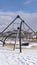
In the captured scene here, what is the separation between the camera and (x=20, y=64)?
7.98 meters

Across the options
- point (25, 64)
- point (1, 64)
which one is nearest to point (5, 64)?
point (1, 64)

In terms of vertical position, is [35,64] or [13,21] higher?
[13,21]

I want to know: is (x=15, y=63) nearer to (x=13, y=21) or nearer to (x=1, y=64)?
(x=1, y=64)

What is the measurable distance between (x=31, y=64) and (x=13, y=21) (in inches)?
633

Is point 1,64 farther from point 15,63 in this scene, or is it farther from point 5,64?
point 15,63

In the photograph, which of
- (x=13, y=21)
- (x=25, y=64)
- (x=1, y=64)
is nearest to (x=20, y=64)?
(x=25, y=64)

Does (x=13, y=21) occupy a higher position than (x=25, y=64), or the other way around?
(x=13, y=21)

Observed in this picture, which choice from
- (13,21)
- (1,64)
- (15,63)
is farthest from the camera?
(13,21)

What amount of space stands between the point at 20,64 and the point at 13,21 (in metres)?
16.1

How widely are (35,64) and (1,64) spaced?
56.0 inches

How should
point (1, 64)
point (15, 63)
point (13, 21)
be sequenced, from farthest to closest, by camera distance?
point (13, 21), point (15, 63), point (1, 64)

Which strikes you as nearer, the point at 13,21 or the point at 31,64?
the point at 31,64

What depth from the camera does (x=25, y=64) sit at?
26.2ft

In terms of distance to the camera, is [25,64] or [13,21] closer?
[25,64]
